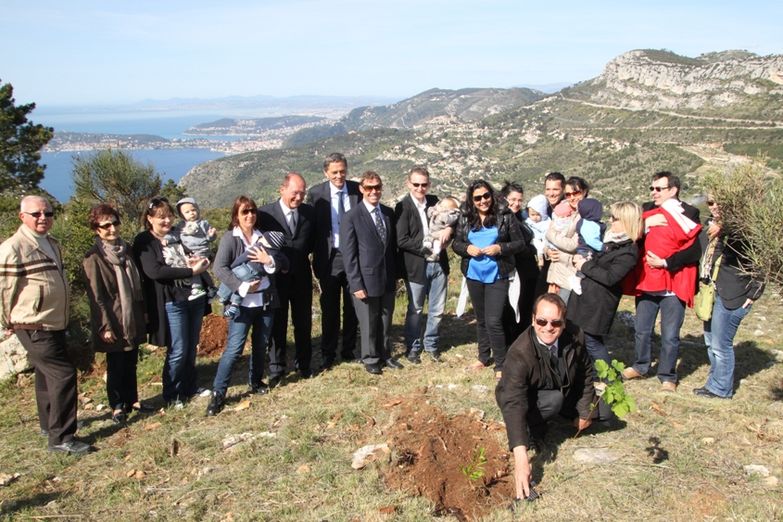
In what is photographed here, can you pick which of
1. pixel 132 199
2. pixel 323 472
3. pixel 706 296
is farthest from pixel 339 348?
pixel 132 199

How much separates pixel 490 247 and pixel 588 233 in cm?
98

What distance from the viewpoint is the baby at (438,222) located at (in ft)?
17.5

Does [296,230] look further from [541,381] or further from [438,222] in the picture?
[541,381]

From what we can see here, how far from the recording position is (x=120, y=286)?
445 cm

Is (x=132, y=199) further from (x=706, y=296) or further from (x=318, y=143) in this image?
(x=318, y=143)

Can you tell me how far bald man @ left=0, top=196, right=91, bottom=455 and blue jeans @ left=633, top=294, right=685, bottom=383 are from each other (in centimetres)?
539

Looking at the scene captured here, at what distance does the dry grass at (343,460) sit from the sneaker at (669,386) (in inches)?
3.5

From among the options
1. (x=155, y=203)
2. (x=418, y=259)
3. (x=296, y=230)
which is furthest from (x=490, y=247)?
(x=155, y=203)

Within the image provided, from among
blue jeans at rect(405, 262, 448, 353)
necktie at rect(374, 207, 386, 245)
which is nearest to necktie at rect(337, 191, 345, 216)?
necktie at rect(374, 207, 386, 245)

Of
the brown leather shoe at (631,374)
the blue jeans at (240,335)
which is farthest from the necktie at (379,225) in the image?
the brown leather shoe at (631,374)

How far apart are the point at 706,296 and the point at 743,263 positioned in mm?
532

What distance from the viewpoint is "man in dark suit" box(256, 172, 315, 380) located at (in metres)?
5.10

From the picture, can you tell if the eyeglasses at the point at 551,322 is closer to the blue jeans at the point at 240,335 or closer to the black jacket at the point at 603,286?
the black jacket at the point at 603,286

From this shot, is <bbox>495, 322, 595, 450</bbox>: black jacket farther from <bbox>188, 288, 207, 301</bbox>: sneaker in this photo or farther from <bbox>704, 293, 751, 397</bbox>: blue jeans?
<bbox>188, 288, 207, 301</bbox>: sneaker
